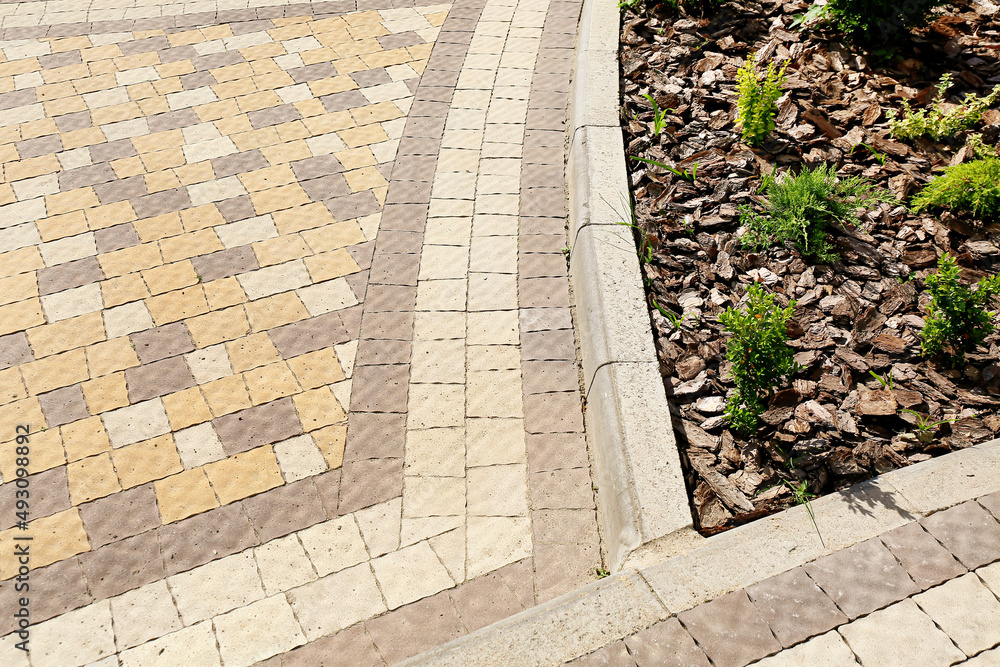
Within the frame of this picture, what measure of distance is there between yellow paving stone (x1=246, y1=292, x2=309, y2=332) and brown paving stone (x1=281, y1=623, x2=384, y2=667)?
6.87 feet

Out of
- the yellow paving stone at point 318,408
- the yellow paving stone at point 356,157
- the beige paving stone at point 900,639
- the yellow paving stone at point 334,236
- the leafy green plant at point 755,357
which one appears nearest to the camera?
the beige paving stone at point 900,639

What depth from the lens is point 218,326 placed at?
4676 mm

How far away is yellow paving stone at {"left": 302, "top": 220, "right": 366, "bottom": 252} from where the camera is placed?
515 cm

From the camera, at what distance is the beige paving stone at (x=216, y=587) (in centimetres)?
349

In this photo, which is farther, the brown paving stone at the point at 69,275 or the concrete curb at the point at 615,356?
the brown paving stone at the point at 69,275

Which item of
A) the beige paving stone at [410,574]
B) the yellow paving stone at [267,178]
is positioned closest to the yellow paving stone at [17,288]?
the yellow paving stone at [267,178]

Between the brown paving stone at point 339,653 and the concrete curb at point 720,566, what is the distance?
0.38m

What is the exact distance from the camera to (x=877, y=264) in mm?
4289

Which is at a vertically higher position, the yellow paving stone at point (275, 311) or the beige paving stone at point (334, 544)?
the yellow paving stone at point (275, 311)

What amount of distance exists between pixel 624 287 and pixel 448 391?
1.20 meters

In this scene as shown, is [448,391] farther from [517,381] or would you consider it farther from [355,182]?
[355,182]

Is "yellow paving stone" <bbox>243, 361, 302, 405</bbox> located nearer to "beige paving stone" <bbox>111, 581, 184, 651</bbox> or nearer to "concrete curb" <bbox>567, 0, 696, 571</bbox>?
"beige paving stone" <bbox>111, 581, 184, 651</bbox>

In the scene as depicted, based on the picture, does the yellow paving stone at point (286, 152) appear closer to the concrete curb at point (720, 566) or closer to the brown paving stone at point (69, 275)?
the brown paving stone at point (69, 275)

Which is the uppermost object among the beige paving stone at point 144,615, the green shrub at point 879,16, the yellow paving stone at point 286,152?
the green shrub at point 879,16
